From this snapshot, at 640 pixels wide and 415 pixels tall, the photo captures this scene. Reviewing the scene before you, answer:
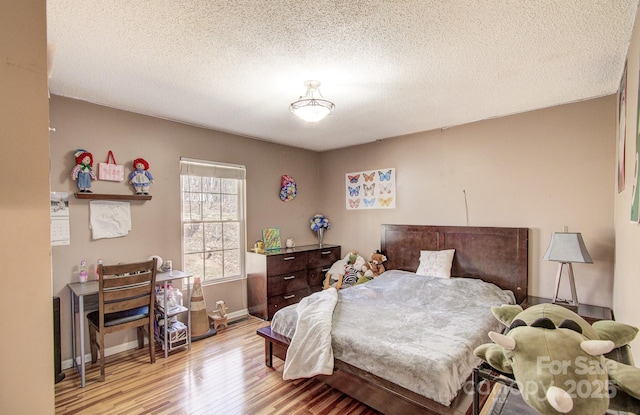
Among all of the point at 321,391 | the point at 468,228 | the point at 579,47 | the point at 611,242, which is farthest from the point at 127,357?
the point at 611,242

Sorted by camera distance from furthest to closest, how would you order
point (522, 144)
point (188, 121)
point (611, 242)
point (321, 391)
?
point (188, 121) → point (522, 144) → point (611, 242) → point (321, 391)

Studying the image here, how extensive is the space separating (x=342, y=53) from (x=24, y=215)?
183cm

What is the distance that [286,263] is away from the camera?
4.07 meters

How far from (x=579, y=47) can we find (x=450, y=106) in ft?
3.74

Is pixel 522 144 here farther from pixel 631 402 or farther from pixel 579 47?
pixel 631 402

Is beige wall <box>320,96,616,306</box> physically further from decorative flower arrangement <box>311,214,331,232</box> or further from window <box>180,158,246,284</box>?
window <box>180,158,246,284</box>

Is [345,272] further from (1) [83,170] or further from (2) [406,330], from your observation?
(1) [83,170]

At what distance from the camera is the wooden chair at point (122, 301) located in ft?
8.20

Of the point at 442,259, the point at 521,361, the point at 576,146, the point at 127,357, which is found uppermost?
the point at 576,146

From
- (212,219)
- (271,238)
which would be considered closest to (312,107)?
(212,219)

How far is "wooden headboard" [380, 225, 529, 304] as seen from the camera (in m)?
3.15

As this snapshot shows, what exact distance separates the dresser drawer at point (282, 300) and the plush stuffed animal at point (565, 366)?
3.33 metres

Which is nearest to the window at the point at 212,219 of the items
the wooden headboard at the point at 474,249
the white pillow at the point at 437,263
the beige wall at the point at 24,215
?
the wooden headboard at the point at 474,249

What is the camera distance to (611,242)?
270 cm
